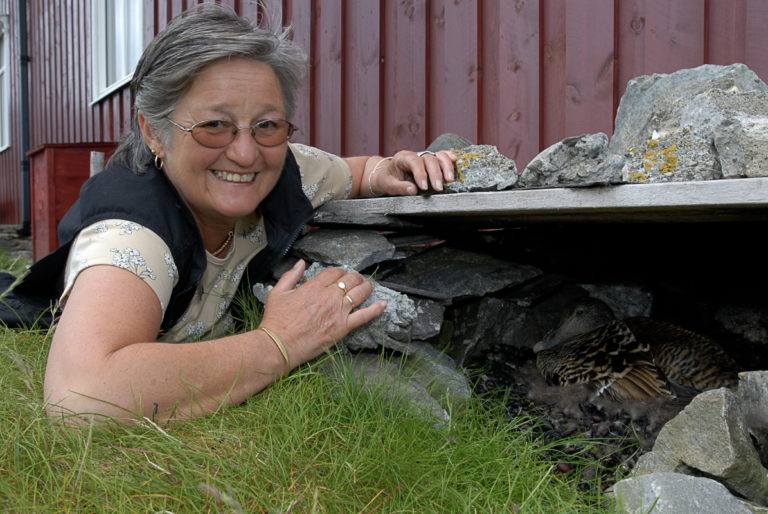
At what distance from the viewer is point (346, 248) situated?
9.42 feet

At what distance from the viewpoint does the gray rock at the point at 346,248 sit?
2.82 m

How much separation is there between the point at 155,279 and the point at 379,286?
0.91m

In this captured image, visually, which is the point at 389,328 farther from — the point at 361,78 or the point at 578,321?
the point at 361,78

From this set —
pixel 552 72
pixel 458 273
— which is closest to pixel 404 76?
pixel 552 72

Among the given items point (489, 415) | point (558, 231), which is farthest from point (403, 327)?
point (558, 231)

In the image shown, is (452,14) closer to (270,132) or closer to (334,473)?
(270,132)

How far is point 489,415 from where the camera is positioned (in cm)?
237

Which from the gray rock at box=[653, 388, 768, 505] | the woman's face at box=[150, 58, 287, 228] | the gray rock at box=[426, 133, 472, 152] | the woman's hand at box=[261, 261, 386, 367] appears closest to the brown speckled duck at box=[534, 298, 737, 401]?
the gray rock at box=[653, 388, 768, 505]

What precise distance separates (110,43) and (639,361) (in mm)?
9639

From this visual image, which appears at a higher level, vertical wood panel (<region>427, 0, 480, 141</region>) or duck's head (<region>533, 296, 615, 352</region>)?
vertical wood panel (<region>427, 0, 480, 141</region>)

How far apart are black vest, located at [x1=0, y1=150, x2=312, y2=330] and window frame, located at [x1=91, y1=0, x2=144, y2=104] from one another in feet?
21.3

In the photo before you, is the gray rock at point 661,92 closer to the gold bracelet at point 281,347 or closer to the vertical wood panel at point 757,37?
the vertical wood panel at point 757,37

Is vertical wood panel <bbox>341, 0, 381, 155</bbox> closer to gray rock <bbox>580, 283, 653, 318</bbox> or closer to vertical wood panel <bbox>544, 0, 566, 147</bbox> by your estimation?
vertical wood panel <bbox>544, 0, 566, 147</bbox>

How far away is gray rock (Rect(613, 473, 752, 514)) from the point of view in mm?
1561
